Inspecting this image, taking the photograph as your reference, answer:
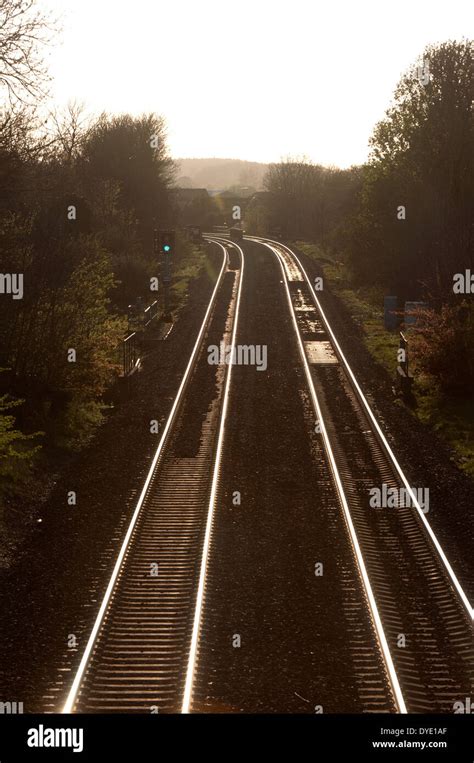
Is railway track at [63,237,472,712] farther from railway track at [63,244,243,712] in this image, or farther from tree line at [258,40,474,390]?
tree line at [258,40,474,390]

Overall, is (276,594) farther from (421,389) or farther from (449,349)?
(421,389)

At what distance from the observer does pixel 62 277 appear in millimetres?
21188

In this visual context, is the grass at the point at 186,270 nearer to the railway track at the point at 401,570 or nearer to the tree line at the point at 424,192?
the tree line at the point at 424,192

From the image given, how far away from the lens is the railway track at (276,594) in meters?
9.48

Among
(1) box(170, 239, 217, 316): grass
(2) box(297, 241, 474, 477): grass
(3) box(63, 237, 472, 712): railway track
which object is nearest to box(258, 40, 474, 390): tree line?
(2) box(297, 241, 474, 477): grass

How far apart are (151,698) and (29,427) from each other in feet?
37.2

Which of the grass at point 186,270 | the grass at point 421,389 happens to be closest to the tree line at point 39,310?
the grass at point 421,389

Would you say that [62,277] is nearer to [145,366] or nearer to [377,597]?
[145,366]

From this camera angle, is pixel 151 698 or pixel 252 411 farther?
pixel 252 411

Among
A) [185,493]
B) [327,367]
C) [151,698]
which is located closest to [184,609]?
[151,698]

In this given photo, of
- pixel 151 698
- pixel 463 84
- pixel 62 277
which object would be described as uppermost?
pixel 463 84

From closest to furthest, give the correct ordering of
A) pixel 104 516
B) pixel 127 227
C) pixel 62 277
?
pixel 104 516 < pixel 62 277 < pixel 127 227

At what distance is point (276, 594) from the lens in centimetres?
1188
